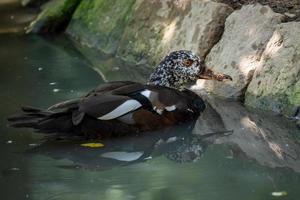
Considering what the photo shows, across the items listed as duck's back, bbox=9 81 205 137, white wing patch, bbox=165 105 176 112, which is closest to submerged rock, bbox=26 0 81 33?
duck's back, bbox=9 81 205 137

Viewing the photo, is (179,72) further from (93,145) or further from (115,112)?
(93,145)

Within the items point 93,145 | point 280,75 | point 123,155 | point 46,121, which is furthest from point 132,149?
point 280,75

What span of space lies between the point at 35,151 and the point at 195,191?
1690mm

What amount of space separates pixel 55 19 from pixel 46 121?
19.4 ft

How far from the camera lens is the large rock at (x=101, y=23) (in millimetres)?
10555

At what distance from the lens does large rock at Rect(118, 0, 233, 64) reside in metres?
8.64

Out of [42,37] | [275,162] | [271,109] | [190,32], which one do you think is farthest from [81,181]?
[42,37]

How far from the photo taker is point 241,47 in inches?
314

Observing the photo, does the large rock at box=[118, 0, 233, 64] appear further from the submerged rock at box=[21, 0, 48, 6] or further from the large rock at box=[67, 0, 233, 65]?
the submerged rock at box=[21, 0, 48, 6]

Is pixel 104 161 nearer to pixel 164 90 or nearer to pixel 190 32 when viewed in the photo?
pixel 164 90

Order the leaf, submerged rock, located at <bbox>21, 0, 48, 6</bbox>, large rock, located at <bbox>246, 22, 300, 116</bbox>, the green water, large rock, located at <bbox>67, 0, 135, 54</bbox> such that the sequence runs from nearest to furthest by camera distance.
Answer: the green water → the leaf → large rock, located at <bbox>246, 22, 300, 116</bbox> → large rock, located at <bbox>67, 0, 135, 54</bbox> → submerged rock, located at <bbox>21, 0, 48, 6</bbox>

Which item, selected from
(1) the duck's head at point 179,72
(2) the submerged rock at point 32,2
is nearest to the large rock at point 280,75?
(1) the duck's head at point 179,72

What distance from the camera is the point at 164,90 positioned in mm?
6895

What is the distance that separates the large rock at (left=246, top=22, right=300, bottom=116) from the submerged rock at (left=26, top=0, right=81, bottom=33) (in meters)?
5.24
